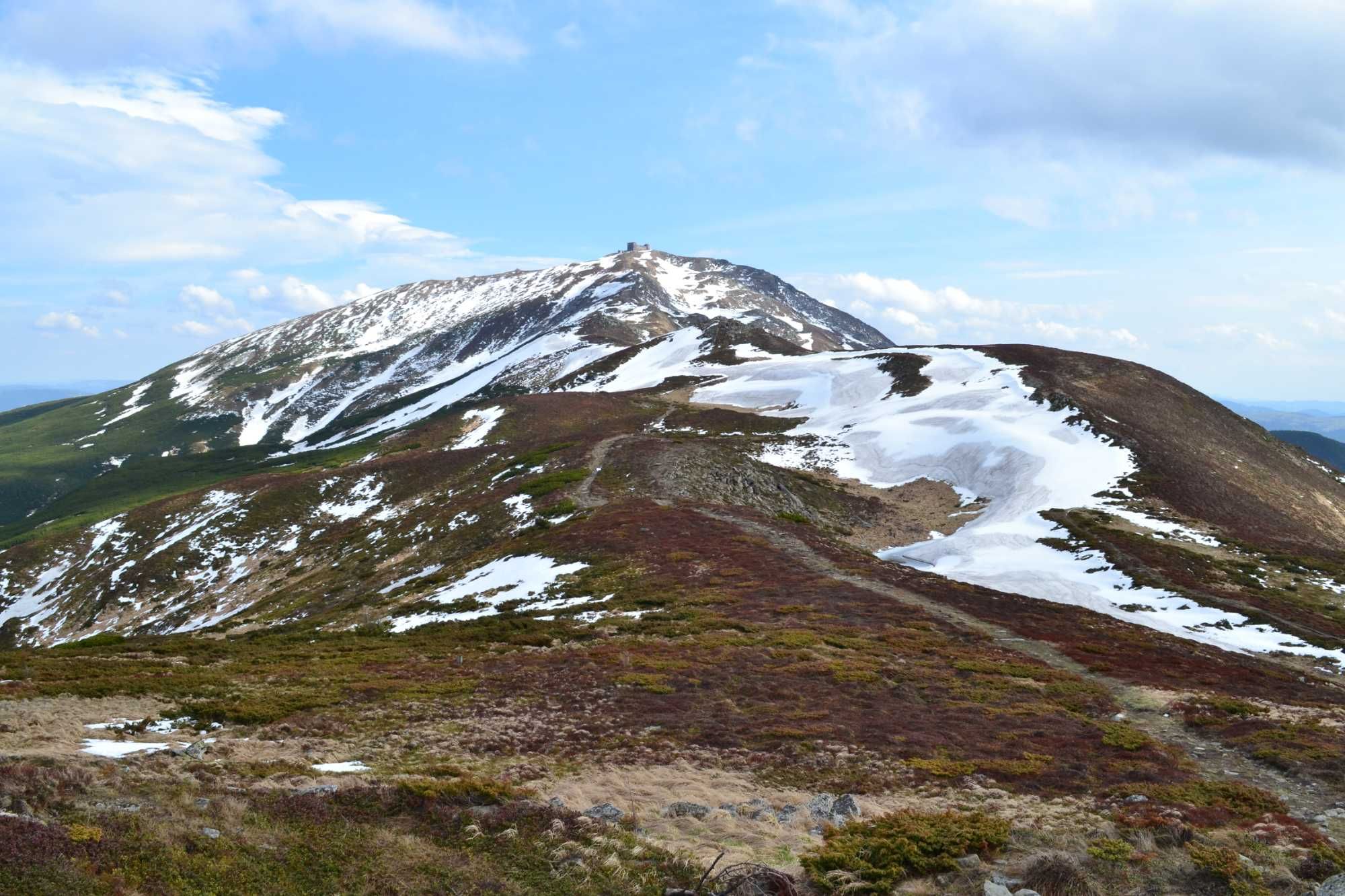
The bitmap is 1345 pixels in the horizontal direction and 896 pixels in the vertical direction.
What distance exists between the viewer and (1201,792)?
1563 centimetres

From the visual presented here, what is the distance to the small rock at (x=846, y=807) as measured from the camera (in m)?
14.4

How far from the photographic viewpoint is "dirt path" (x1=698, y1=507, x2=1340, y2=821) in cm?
1579

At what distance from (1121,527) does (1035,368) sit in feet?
172

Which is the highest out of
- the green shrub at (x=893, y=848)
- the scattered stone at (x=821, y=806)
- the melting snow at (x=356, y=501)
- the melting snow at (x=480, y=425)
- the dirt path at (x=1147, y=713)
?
the melting snow at (x=480, y=425)

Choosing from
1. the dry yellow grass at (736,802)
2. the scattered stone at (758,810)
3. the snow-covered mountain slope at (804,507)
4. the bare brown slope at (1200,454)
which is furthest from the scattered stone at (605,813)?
the bare brown slope at (1200,454)

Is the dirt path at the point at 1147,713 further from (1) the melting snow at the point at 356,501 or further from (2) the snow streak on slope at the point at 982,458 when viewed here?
(1) the melting snow at the point at 356,501

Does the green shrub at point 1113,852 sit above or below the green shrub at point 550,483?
below

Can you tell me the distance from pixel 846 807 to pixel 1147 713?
44.0 ft

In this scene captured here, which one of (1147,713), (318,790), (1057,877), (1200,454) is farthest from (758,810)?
(1200,454)

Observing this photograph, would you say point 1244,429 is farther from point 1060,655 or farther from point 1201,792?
point 1201,792

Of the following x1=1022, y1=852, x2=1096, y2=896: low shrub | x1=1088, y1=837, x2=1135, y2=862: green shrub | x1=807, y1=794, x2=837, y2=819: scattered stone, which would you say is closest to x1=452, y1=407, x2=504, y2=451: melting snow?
x1=807, y1=794, x2=837, y2=819: scattered stone

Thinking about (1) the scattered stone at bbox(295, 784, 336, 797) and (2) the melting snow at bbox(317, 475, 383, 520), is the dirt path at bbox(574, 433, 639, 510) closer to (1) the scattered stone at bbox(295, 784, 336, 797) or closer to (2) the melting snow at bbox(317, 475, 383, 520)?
(2) the melting snow at bbox(317, 475, 383, 520)

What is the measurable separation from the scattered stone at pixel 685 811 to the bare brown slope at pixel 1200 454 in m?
52.1

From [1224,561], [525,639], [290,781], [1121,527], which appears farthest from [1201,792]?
[1121,527]
